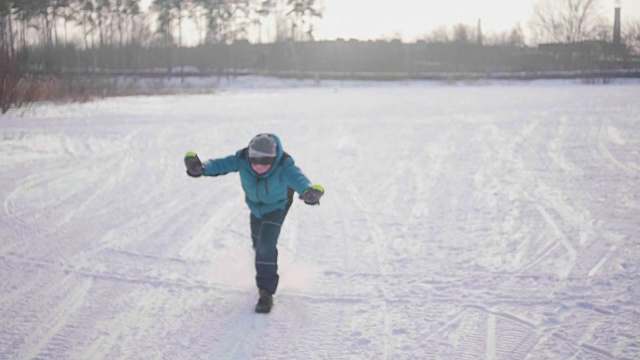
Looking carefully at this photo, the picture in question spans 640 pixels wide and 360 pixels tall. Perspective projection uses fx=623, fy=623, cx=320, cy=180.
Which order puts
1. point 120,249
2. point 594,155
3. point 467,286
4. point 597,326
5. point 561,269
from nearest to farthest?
1. point 597,326
2. point 467,286
3. point 561,269
4. point 120,249
5. point 594,155

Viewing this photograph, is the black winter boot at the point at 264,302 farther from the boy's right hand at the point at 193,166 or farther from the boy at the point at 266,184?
the boy's right hand at the point at 193,166

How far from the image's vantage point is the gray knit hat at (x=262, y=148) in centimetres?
415

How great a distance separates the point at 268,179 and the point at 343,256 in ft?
5.00

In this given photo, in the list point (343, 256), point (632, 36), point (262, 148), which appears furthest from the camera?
point (632, 36)

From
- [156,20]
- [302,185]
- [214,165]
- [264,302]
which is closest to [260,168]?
[302,185]

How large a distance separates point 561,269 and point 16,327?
403 cm

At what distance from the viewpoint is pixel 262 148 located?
4.16 metres

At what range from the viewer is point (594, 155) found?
1046 centimetres

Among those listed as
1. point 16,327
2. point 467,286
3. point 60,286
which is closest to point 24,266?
point 60,286

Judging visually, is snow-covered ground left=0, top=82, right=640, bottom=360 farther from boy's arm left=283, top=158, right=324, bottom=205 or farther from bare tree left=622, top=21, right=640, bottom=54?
bare tree left=622, top=21, right=640, bottom=54

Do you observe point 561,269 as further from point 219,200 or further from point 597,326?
point 219,200

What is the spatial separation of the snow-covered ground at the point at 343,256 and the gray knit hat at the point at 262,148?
107 cm

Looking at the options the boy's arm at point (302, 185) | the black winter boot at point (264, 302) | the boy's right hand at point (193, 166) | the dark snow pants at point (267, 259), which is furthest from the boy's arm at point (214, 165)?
the black winter boot at point (264, 302)

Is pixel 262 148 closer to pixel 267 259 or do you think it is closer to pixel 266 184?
pixel 266 184
